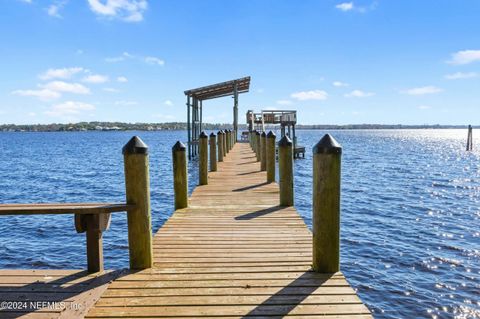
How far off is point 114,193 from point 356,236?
48.8 ft

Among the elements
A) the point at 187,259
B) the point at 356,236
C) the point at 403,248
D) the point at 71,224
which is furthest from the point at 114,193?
the point at 187,259

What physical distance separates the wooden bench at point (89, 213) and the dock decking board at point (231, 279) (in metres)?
0.40

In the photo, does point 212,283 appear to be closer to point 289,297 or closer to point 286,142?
point 289,297

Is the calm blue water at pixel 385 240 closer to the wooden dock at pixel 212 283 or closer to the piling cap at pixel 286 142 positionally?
the piling cap at pixel 286 142

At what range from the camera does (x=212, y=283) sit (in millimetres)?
3818

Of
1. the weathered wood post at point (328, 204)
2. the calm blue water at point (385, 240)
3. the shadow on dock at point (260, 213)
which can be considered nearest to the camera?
the weathered wood post at point (328, 204)

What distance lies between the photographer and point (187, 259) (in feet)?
14.8

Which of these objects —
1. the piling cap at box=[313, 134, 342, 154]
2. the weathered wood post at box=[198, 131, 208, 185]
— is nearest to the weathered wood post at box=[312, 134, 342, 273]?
the piling cap at box=[313, 134, 342, 154]

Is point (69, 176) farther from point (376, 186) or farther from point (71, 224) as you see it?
point (376, 186)

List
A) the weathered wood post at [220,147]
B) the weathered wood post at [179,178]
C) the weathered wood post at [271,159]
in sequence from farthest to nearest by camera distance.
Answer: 1. the weathered wood post at [220,147]
2. the weathered wood post at [271,159]
3. the weathered wood post at [179,178]

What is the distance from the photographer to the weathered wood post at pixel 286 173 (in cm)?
Answer: 741

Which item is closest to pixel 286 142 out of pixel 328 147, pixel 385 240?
pixel 328 147

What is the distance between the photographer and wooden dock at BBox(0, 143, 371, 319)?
327 cm

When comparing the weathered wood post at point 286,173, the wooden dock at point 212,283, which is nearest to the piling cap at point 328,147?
the wooden dock at point 212,283
